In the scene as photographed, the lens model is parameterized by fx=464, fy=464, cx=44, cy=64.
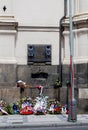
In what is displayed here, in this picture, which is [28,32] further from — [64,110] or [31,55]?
[64,110]

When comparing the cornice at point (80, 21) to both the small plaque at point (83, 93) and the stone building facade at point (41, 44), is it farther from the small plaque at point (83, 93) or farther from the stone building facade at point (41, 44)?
the small plaque at point (83, 93)

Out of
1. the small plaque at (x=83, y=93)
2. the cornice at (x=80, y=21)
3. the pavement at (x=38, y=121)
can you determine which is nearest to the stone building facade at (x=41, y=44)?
the cornice at (x=80, y=21)

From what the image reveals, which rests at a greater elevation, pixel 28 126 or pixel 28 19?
pixel 28 19

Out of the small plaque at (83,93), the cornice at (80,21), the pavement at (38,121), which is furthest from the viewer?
the cornice at (80,21)

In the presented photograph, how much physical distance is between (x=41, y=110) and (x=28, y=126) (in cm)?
450

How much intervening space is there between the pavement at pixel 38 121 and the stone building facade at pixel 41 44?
2.26 metres

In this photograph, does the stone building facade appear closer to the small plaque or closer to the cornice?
the cornice

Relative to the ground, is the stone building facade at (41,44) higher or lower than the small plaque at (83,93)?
higher

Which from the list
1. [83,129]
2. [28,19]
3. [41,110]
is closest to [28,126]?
[83,129]

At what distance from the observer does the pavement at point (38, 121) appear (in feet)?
63.5

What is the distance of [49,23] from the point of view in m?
26.6

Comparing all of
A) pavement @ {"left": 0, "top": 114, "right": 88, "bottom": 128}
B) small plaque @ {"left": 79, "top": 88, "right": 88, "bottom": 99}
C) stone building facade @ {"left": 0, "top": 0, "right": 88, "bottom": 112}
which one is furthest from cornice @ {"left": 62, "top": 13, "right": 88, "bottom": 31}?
pavement @ {"left": 0, "top": 114, "right": 88, "bottom": 128}

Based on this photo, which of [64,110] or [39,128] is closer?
[39,128]

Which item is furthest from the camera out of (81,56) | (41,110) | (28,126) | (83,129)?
(81,56)
